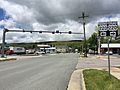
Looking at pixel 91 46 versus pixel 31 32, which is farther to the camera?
pixel 91 46

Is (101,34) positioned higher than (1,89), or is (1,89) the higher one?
(101,34)

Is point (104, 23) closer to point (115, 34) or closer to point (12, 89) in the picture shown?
point (115, 34)

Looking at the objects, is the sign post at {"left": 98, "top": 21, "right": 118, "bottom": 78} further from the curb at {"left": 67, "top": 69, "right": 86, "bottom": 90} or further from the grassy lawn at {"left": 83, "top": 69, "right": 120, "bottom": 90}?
the curb at {"left": 67, "top": 69, "right": 86, "bottom": 90}

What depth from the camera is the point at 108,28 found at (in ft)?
45.5

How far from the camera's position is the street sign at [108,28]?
1375 centimetres

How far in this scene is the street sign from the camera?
13.8m

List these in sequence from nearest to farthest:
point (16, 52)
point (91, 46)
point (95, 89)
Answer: point (95, 89)
point (16, 52)
point (91, 46)

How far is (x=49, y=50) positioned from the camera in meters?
142

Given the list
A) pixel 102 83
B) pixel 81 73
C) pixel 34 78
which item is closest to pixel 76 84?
pixel 102 83

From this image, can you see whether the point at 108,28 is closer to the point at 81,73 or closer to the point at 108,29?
the point at 108,29

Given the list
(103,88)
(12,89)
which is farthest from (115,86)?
(12,89)

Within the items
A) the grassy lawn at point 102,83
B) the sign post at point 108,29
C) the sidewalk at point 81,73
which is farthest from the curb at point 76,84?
the sign post at point 108,29

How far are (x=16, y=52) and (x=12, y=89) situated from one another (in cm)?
9059

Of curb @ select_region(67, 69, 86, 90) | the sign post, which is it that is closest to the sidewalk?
curb @ select_region(67, 69, 86, 90)
